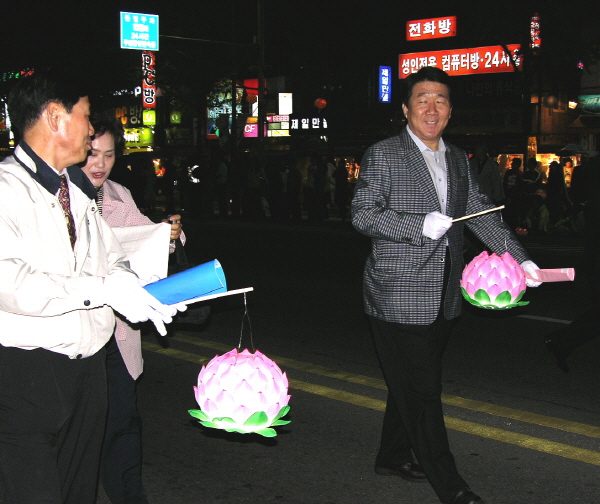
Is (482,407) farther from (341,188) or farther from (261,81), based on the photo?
(261,81)

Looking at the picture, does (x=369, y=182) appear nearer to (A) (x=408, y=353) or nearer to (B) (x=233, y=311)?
(A) (x=408, y=353)

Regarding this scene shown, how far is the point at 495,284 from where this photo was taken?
3.44 m

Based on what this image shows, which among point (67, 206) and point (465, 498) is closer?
point (67, 206)

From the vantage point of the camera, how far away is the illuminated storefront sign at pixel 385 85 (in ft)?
109

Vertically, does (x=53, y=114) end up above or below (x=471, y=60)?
below

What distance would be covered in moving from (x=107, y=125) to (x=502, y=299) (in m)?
1.90

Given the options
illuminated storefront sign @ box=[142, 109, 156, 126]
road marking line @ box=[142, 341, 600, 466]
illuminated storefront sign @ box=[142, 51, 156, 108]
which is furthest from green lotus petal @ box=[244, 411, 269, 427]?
illuminated storefront sign @ box=[142, 109, 156, 126]

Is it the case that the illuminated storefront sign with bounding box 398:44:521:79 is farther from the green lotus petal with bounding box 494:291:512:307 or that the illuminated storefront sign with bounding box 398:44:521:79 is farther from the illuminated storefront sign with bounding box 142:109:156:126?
the green lotus petal with bounding box 494:291:512:307

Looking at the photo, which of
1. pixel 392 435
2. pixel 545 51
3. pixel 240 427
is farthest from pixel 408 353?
pixel 545 51

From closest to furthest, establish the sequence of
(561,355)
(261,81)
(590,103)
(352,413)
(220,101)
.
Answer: (352,413) < (561,355) < (261,81) < (590,103) < (220,101)

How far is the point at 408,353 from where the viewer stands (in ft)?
11.3

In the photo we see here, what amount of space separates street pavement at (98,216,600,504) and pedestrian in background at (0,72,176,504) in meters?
0.92

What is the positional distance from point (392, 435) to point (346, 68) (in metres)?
36.6

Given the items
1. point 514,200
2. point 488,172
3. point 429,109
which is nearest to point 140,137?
point 514,200
